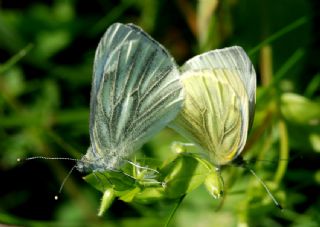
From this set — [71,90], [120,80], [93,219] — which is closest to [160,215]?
[93,219]

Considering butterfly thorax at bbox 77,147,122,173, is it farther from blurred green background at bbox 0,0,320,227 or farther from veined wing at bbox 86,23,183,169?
blurred green background at bbox 0,0,320,227

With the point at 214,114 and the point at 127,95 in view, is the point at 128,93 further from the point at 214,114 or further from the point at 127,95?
the point at 214,114

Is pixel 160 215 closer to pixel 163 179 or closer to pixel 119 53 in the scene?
pixel 163 179

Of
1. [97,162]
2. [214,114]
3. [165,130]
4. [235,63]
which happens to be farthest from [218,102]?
[165,130]

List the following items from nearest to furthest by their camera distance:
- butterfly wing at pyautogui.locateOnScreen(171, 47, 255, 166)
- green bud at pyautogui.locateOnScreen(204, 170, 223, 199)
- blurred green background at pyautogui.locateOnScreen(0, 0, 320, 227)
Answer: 1. green bud at pyautogui.locateOnScreen(204, 170, 223, 199)
2. butterfly wing at pyautogui.locateOnScreen(171, 47, 255, 166)
3. blurred green background at pyautogui.locateOnScreen(0, 0, 320, 227)

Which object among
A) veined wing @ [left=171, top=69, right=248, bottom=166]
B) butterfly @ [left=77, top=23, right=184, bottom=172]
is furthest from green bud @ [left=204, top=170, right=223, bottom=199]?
butterfly @ [left=77, top=23, right=184, bottom=172]

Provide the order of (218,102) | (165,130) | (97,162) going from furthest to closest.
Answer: (165,130) < (218,102) < (97,162)

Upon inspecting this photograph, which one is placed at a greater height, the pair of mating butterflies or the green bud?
the pair of mating butterflies
